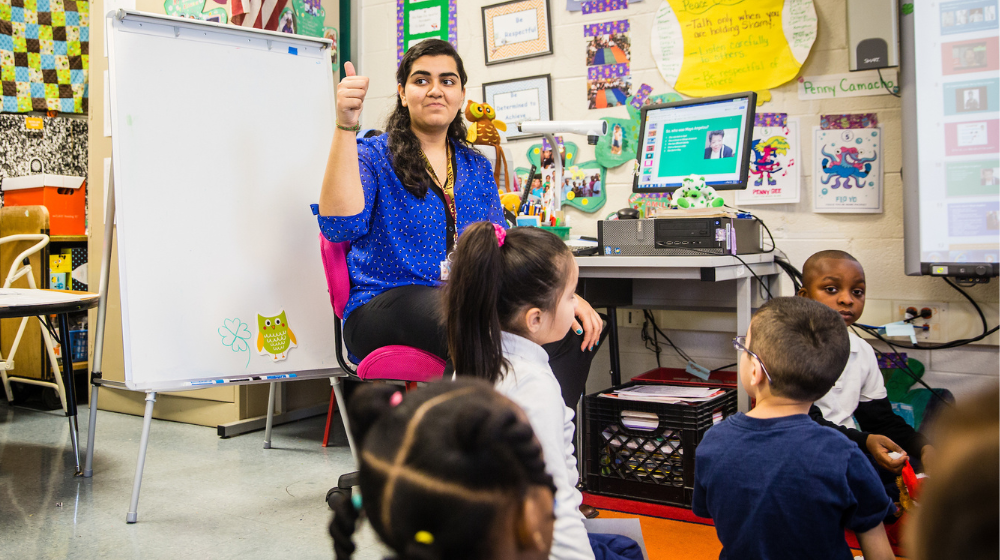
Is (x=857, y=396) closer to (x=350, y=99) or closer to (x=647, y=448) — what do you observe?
(x=647, y=448)

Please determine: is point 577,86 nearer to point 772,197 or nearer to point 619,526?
point 772,197

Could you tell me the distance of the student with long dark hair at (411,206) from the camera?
1.62 metres

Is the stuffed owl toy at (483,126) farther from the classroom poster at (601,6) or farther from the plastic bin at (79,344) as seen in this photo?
the plastic bin at (79,344)

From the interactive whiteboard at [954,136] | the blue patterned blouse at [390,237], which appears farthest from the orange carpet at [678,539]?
the interactive whiteboard at [954,136]

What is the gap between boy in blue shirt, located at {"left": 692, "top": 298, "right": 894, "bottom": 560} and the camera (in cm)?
106

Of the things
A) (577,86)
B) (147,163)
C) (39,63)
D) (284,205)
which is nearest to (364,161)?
(284,205)

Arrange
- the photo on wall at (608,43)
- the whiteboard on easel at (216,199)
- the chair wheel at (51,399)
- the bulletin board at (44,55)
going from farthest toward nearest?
the bulletin board at (44,55)
the chair wheel at (51,399)
the photo on wall at (608,43)
the whiteboard on easel at (216,199)

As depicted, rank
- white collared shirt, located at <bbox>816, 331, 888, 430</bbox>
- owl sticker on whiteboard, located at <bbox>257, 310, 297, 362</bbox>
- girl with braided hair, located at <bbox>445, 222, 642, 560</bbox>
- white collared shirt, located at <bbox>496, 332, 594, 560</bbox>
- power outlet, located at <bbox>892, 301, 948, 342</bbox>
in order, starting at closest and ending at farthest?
white collared shirt, located at <bbox>496, 332, 594, 560</bbox>
girl with braided hair, located at <bbox>445, 222, 642, 560</bbox>
white collared shirt, located at <bbox>816, 331, 888, 430</bbox>
owl sticker on whiteboard, located at <bbox>257, 310, 297, 362</bbox>
power outlet, located at <bbox>892, 301, 948, 342</bbox>

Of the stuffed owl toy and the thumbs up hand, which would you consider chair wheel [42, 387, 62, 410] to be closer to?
the stuffed owl toy

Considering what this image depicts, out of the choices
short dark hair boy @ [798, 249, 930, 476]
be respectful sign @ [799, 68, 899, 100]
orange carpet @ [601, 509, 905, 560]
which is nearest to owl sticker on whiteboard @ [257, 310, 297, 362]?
orange carpet @ [601, 509, 905, 560]

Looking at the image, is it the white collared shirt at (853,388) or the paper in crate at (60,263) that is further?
the paper in crate at (60,263)

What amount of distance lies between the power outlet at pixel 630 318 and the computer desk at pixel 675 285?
2.0 inches

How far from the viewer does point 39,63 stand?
3.60 meters

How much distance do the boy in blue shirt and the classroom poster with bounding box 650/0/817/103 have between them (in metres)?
1.39
